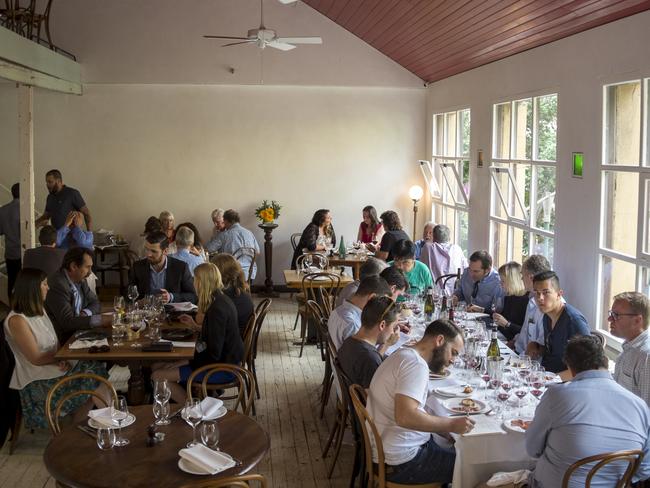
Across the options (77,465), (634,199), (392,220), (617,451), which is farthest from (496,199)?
(77,465)

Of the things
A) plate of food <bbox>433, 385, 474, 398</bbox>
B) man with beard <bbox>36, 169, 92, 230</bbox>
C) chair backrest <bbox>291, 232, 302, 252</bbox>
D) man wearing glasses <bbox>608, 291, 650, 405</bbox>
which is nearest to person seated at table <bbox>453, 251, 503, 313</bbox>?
plate of food <bbox>433, 385, 474, 398</bbox>

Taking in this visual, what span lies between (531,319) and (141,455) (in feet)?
11.3

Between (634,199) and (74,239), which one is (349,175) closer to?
(74,239)

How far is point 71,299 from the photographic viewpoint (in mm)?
6293

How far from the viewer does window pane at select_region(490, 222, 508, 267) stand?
8.88 m

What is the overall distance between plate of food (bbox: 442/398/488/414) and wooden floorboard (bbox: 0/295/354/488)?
47.9 inches

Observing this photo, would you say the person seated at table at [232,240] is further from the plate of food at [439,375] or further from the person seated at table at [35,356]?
the plate of food at [439,375]

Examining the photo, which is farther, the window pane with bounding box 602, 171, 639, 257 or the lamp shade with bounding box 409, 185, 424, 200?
the lamp shade with bounding box 409, 185, 424, 200

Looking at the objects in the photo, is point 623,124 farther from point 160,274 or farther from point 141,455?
point 141,455

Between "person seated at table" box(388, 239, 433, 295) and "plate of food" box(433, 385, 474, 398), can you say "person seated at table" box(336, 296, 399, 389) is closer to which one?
"plate of food" box(433, 385, 474, 398)

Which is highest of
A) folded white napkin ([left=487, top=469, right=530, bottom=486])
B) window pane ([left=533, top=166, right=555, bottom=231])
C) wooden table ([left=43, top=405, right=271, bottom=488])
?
window pane ([left=533, top=166, right=555, bottom=231])

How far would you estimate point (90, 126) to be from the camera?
11750 millimetres

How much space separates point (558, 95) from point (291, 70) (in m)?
5.61

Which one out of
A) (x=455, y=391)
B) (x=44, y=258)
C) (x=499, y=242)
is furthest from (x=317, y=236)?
(x=455, y=391)
